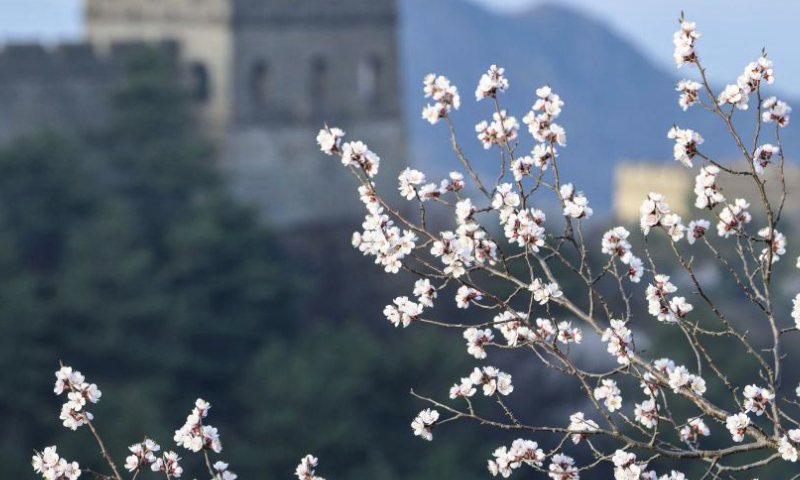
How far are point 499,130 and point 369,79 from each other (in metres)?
30.4

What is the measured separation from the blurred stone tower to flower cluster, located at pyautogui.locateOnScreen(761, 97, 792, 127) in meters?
28.4

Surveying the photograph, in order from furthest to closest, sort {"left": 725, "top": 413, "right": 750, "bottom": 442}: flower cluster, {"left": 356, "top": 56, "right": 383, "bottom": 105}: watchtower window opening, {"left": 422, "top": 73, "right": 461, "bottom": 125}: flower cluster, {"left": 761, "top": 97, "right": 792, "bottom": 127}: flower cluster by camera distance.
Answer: {"left": 356, "top": 56, "right": 383, "bottom": 105}: watchtower window opening < {"left": 422, "top": 73, "right": 461, "bottom": 125}: flower cluster < {"left": 761, "top": 97, "right": 792, "bottom": 127}: flower cluster < {"left": 725, "top": 413, "right": 750, "bottom": 442}: flower cluster

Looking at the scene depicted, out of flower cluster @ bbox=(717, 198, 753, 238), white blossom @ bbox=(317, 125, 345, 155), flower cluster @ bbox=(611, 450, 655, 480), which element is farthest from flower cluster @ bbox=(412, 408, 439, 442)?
flower cluster @ bbox=(717, 198, 753, 238)

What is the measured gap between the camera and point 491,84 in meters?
6.74

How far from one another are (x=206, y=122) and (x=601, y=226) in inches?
474

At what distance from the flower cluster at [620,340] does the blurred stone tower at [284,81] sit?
93.7 feet

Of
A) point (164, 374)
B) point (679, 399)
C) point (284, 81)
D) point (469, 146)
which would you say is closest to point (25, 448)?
point (164, 374)

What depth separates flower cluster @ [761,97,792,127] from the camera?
21.7 feet

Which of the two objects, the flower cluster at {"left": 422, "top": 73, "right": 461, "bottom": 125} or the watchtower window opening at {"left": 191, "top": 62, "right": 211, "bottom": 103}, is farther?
the watchtower window opening at {"left": 191, "top": 62, "right": 211, "bottom": 103}

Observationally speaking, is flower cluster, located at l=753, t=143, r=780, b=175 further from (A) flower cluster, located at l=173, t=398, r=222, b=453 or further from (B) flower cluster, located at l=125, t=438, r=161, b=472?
(B) flower cluster, located at l=125, t=438, r=161, b=472

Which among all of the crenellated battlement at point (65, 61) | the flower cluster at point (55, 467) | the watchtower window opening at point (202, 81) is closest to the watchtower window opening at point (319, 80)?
the watchtower window opening at point (202, 81)

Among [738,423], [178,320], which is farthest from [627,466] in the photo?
[178,320]

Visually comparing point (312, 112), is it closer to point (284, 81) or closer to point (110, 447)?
point (284, 81)

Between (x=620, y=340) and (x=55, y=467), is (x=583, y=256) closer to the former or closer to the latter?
(x=620, y=340)
